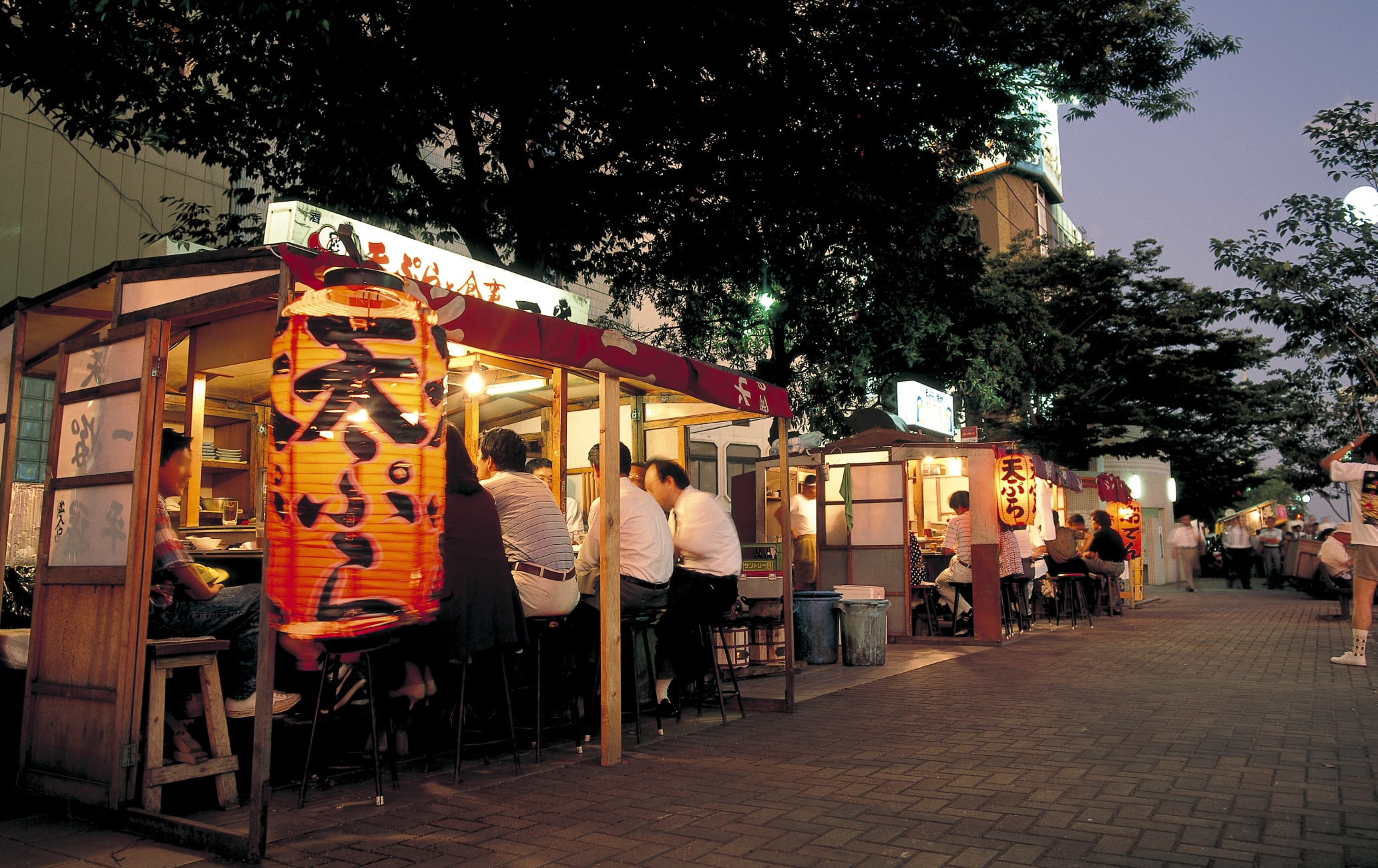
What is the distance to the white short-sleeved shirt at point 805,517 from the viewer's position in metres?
13.3

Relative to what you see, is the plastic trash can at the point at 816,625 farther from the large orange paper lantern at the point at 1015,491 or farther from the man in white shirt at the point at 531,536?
the man in white shirt at the point at 531,536

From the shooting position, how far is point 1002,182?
123ft

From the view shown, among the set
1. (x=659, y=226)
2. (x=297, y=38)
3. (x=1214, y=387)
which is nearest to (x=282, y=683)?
(x=297, y=38)

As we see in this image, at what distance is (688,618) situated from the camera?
22.8ft

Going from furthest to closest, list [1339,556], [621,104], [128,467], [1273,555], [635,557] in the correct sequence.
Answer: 1. [1273,555]
2. [1339,556]
3. [621,104]
4. [635,557]
5. [128,467]

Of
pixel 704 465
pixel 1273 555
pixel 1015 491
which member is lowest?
pixel 1273 555

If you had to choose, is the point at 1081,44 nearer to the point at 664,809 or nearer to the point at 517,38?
the point at 517,38

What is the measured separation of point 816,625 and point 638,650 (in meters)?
4.17

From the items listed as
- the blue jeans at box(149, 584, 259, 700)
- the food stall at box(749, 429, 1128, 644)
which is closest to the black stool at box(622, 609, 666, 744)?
the blue jeans at box(149, 584, 259, 700)

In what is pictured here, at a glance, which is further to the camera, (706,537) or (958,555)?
(958,555)

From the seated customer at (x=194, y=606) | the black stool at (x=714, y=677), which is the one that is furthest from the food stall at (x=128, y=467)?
the black stool at (x=714, y=677)

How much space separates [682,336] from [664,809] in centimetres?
1468

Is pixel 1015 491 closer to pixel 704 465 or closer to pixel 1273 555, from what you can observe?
pixel 704 465

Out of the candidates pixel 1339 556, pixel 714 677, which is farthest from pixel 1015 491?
pixel 714 677
